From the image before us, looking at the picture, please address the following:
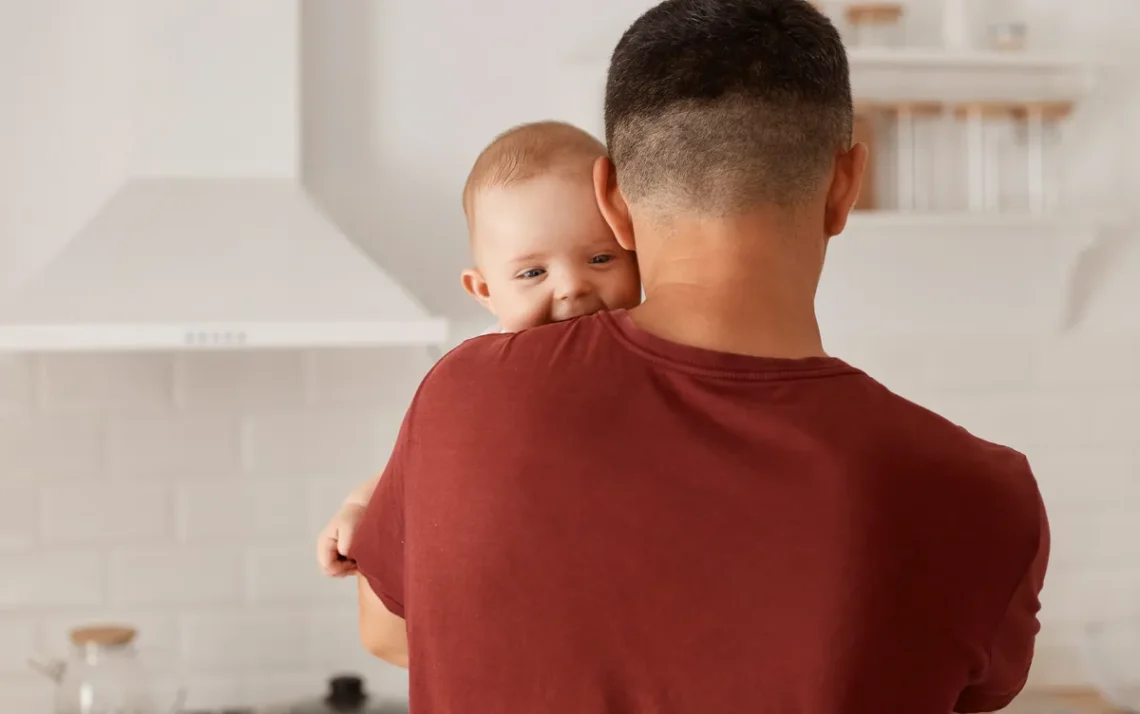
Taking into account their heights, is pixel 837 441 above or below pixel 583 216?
below

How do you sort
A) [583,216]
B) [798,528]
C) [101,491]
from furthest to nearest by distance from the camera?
[101,491]
[583,216]
[798,528]

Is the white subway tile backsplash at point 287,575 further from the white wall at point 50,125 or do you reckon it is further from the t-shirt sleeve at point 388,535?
the t-shirt sleeve at point 388,535

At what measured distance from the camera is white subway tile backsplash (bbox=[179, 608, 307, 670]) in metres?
2.34

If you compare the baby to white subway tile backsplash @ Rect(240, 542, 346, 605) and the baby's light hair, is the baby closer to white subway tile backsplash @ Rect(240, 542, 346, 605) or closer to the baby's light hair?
the baby's light hair

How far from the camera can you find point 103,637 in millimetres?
2121

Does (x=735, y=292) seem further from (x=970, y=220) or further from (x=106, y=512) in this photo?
(x=106, y=512)

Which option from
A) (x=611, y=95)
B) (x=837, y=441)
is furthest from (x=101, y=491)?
(x=837, y=441)

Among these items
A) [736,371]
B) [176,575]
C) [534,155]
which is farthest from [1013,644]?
[176,575]

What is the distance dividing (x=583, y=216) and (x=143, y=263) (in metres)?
0.95

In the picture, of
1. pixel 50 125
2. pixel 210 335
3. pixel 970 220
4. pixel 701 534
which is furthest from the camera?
pixel 970 220

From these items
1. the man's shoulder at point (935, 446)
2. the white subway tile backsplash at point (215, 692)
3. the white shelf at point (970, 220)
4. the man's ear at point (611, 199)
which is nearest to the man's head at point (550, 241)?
the man's ear at point (611, 199)

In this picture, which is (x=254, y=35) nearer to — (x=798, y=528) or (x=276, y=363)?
(x=276, y=363)

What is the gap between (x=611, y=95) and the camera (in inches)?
36.1

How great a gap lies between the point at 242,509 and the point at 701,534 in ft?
5.70
